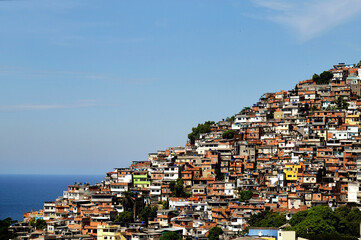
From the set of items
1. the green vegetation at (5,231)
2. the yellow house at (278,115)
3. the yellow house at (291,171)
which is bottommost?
the green vegetation at (5,231)

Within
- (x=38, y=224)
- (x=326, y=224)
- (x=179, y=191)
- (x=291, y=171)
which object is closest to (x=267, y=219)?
(x=326, y=224)

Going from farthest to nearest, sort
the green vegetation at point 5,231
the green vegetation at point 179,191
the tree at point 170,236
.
Answer: 1. the green vegetation at point 179,191
2. the green vegetation at point 5,231
3. the tree at point 170,236

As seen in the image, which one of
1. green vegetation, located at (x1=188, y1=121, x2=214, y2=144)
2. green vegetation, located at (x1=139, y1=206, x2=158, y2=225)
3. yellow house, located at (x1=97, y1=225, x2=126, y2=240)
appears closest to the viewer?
yellow house, located at (x1=97, y1=225, x2=126, y2=240)

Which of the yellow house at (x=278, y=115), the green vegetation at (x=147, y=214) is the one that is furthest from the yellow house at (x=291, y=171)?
the yellow house at (x=278, y=115)

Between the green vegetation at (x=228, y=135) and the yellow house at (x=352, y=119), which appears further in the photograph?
the green vegetation at (x=228, y=135)

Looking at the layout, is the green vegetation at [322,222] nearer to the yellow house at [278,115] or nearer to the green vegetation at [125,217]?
the green vegetation at [125,217]

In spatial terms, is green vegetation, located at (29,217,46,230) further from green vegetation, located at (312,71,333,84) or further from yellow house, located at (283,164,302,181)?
green vegetation, located at (312,71,333,84)

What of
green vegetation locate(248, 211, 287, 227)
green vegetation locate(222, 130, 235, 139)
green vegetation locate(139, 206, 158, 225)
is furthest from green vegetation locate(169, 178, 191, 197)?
green vegetation locate(222, 130, 235, 139)
